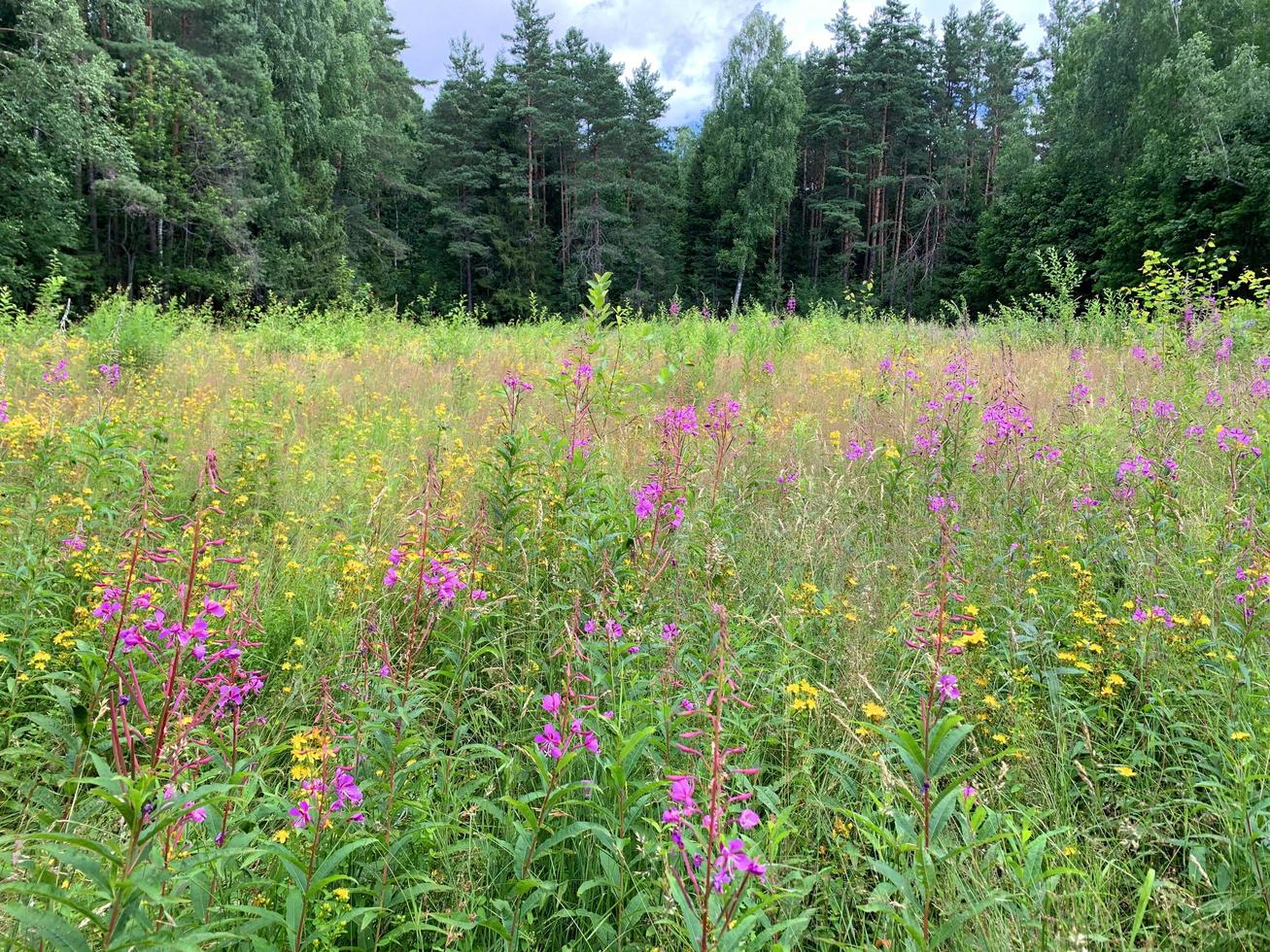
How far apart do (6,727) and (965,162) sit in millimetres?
37749

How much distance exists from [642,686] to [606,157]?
30.5 metres

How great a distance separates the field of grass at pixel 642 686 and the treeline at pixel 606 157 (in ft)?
45.1

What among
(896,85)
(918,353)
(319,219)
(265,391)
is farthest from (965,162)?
(265,391)

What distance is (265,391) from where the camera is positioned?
4.91m

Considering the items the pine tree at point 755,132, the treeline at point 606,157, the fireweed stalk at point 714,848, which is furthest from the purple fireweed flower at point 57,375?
the pine tree at point 755,132

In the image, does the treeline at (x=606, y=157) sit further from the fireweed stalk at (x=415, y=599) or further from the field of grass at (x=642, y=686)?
the fireweed stalk at (x=415, y=599)

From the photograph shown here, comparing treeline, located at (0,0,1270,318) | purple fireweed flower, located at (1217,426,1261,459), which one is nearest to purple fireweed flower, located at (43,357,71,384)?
purple fireweed flower, located at (1217,426,1261,459)

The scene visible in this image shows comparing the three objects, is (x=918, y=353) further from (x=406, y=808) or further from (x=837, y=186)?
(x=837, y=186)

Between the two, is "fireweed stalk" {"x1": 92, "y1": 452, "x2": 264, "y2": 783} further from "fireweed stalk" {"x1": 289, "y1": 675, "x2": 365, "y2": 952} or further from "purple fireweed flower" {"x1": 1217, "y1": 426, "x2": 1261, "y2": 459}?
"purple fireweed flower" {"x1": 1217, "y1": 426, "x2": 1261, "y2": 459}

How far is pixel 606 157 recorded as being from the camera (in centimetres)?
2856

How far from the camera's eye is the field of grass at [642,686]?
45.3 inches

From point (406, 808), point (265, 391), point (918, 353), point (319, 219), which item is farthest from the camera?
point (319, 219)

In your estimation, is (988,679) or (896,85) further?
(896,85)

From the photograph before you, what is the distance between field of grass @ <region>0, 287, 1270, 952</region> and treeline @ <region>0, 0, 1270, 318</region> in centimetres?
1373
